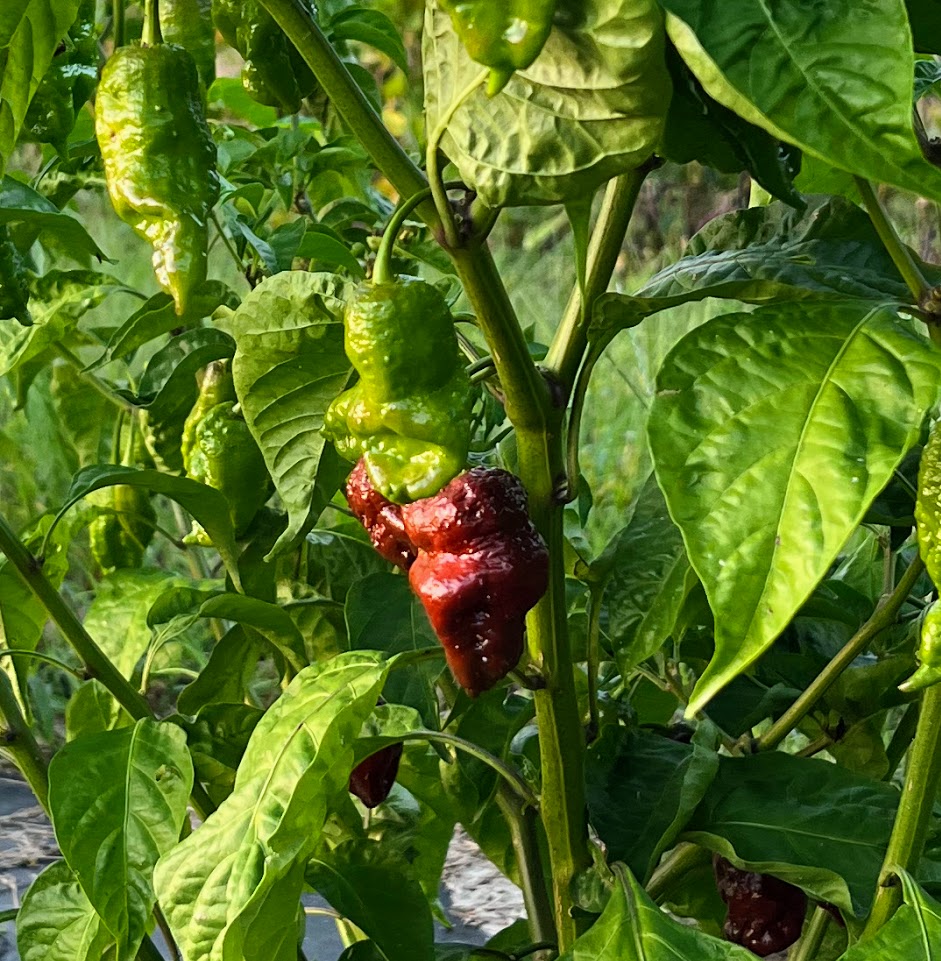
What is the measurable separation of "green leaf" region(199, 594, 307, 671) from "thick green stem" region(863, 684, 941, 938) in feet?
1.27

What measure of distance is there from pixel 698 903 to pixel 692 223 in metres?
3.03

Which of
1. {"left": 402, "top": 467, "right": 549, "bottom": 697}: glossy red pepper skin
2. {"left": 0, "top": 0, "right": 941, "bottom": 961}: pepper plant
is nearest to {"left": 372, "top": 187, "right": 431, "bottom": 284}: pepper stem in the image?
{"left": 0, "top": 0, "right": 941, "bottom": 961}: pepper plant

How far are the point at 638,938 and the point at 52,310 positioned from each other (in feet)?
2.20

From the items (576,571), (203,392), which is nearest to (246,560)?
(203,392)

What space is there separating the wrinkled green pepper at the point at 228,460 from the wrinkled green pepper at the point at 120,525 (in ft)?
0.81

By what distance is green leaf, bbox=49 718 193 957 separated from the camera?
2.25ft

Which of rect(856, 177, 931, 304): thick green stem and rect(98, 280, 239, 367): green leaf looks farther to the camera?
rect(98, 280, 239, 367): green leaf

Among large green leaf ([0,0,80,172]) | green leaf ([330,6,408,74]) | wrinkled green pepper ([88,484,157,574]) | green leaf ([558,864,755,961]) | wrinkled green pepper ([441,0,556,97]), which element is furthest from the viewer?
wrinkled green pepper ([88,484,157,574])

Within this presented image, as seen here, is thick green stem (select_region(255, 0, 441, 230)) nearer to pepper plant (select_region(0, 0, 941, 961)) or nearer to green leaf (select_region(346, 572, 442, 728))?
pepper plant (select_region(0, 0, 941, 961))

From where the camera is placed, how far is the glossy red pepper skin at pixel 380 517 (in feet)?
1.97

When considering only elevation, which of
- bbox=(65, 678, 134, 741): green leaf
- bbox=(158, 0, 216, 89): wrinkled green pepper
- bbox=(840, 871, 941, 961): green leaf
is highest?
bbox=(158, 0, 216, 89): wrinkled green pepper

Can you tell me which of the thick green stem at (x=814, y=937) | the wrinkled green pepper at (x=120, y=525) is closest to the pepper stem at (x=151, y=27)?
the wrinkled green pepper at (x=120, y=525)

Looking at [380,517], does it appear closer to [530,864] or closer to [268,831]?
[268,831]

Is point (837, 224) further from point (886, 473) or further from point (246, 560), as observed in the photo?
point (246, 560)
